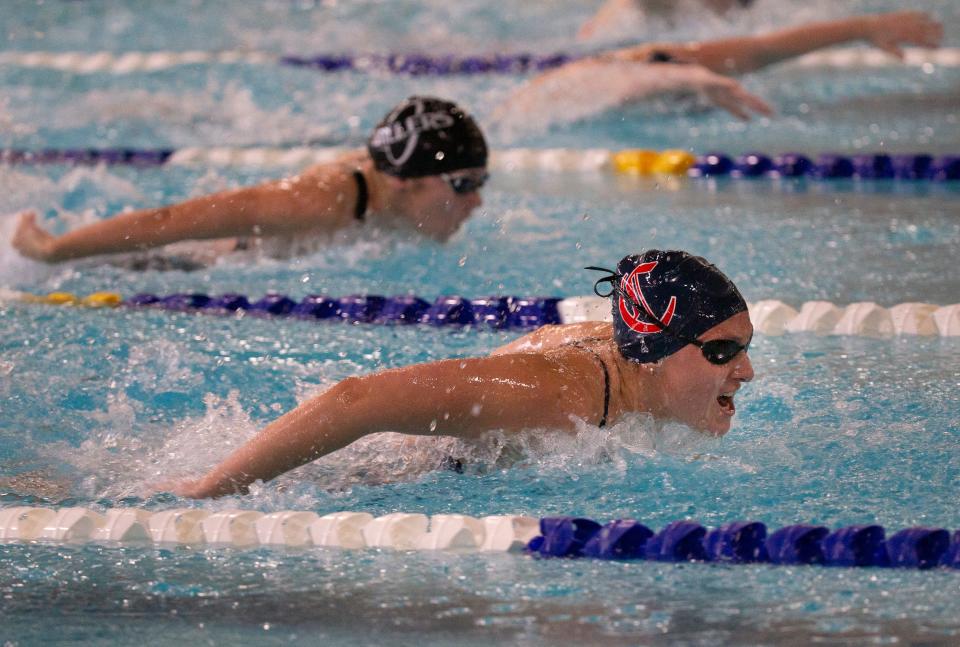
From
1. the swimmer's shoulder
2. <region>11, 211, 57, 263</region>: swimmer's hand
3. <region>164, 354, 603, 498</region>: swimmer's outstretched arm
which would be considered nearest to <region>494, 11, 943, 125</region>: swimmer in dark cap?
<region>11, 211, 57, 263</region>: swimmer's hand

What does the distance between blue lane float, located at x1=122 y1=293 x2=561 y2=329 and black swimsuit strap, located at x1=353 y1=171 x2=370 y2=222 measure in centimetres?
30

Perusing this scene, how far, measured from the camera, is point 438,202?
14.4ft

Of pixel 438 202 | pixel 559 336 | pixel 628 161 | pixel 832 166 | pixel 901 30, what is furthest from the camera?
pixel 628 161

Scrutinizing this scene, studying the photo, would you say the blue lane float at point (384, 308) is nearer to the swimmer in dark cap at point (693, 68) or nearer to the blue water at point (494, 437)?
the blue water at point (494, 437)

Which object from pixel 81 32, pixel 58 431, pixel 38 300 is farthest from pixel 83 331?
pixel 81 32

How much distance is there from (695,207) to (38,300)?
2.35 m

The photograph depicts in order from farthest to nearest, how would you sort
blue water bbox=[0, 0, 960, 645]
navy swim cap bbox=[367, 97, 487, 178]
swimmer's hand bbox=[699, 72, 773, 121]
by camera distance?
swimmer's hand bbox=[699, 72, 773, 121] → navy swim cap bbox=[367, 97, 487, 178] → blue water bbox=[0, 0, 960, 645]

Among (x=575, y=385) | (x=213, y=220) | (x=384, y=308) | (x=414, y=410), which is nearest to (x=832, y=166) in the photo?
(x=384, y=308)

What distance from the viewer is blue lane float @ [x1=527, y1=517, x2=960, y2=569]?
2482 millimetres

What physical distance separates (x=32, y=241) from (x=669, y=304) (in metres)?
2.40

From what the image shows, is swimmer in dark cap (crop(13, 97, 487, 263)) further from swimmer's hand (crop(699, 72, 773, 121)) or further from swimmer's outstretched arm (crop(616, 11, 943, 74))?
swimmer's outstretched arm (crop(616, 11, 943, 74))

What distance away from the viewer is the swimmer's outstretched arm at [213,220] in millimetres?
4133

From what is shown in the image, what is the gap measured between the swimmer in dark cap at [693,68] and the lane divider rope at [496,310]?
5.99 feet

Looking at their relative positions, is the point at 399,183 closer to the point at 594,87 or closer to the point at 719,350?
the point at 719,350
